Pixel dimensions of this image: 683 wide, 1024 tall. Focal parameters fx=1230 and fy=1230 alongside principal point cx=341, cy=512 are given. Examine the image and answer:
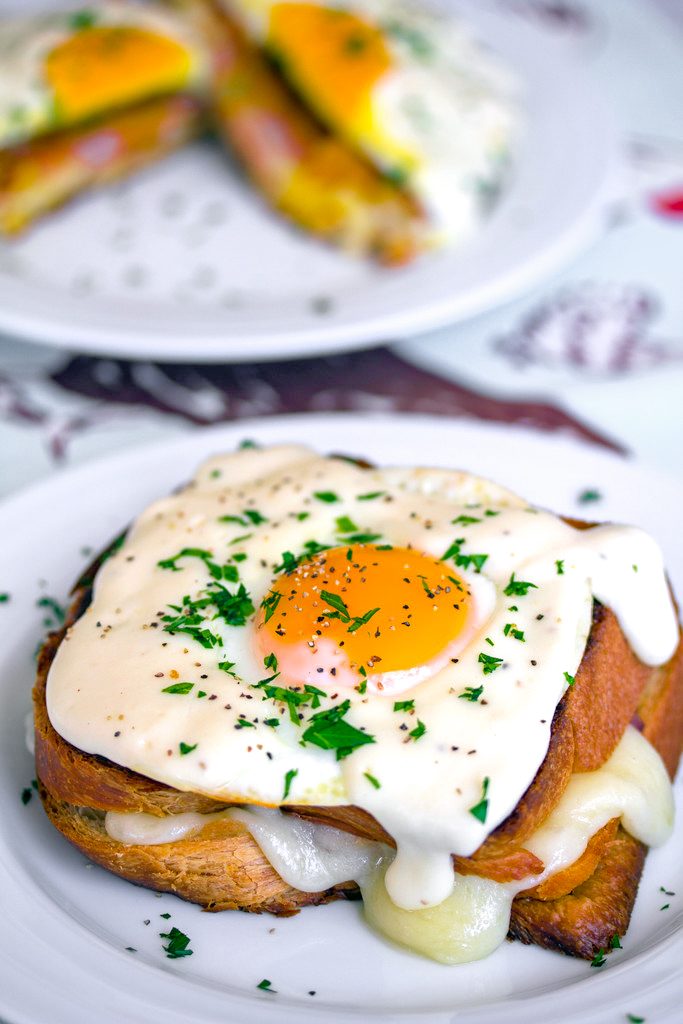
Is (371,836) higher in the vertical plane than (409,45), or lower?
lower

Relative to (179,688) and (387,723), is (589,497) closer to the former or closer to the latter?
(387,723)

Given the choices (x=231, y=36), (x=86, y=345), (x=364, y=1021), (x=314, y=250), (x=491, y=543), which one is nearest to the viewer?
(x=364, y=1021)

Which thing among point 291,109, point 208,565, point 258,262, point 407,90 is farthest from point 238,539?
point 291,109

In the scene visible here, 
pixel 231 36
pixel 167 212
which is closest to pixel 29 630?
pixel 167 212

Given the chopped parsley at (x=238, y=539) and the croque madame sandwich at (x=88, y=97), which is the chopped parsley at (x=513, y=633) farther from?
the croque madame sandwich at (x=88, y=97)

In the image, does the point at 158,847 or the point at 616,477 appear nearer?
the point at 158,847

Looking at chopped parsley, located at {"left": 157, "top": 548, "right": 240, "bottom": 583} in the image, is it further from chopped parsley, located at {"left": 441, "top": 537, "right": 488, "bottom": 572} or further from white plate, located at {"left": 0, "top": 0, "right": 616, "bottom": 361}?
white plate, located at {"left": 0, "top": 0, "right": 616, "bottom": 361}

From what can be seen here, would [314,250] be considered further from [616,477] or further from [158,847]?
[158,847]
